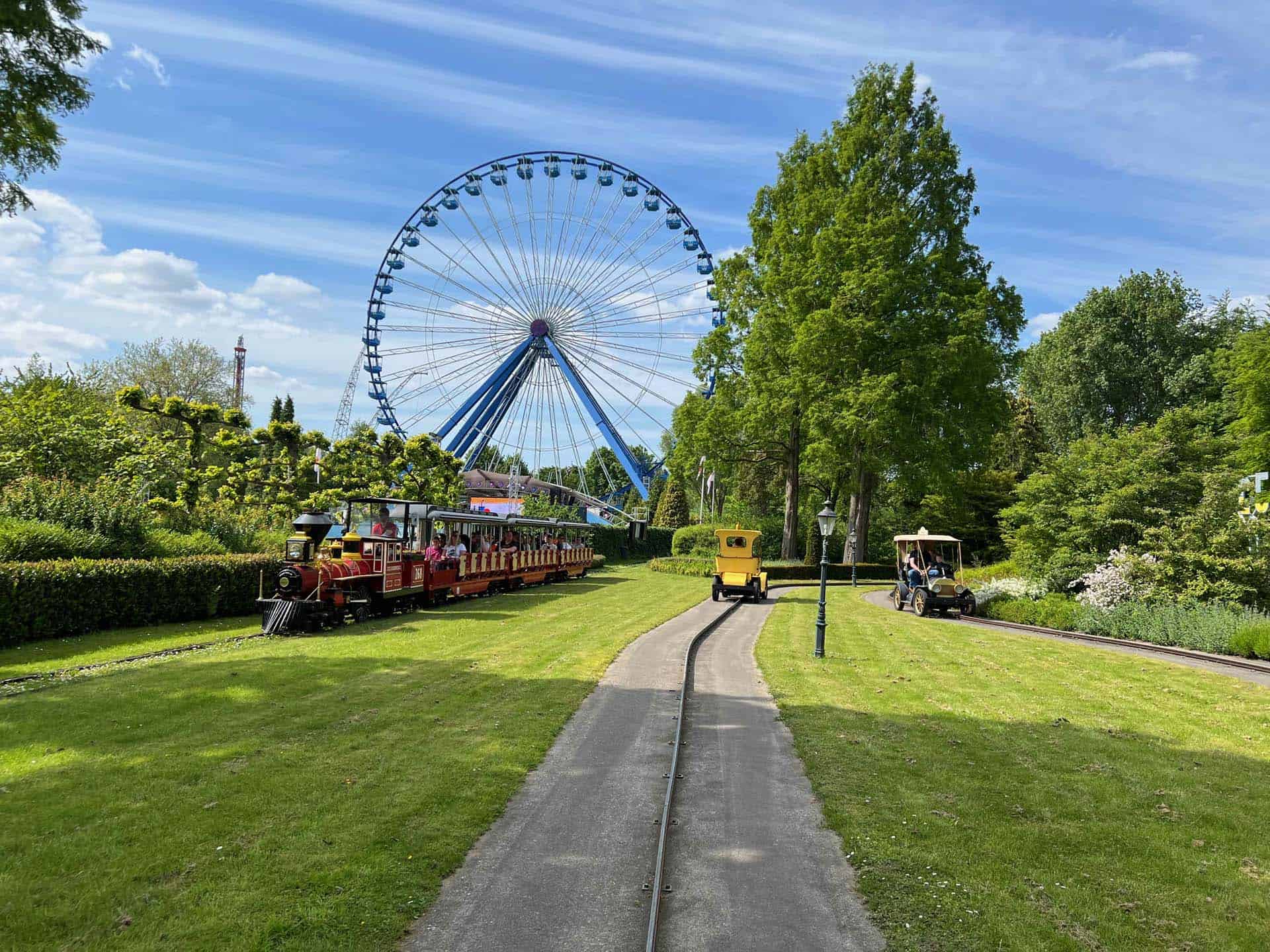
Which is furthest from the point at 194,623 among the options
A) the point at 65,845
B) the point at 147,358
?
the point at 147,358

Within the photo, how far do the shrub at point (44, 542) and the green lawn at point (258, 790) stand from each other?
515 centimetres

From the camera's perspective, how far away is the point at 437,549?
20688 mm

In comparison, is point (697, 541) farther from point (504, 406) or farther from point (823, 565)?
point (823, 565)

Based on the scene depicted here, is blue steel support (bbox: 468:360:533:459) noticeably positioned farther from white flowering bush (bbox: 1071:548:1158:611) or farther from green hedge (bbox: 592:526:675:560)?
white flowering bush (bbox: 1071:548:1158:611)

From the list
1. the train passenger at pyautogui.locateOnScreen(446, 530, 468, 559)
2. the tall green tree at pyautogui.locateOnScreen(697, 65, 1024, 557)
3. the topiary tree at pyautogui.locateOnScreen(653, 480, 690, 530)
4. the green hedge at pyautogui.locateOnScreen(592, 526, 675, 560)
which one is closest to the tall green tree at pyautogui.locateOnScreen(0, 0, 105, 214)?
the train passenger at pyautogui.locateOnScreen(446, 530, 468, 559)

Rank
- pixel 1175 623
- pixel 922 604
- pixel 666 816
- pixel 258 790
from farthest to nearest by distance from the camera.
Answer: pixel 922 604 < pixel 1175 623 < pixel 258 790 < pixel 666 816

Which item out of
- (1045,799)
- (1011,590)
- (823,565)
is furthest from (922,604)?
(1045,799)

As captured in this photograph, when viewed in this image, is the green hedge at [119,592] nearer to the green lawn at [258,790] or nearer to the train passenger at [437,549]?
the green lawn at [258,790]

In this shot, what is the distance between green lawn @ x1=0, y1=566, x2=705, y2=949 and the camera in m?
4.40

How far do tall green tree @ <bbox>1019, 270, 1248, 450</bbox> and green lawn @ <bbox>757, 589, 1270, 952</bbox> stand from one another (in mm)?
37520

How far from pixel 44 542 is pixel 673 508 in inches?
1983

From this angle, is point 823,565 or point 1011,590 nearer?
point 823,565

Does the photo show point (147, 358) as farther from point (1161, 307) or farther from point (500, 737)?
point (1161, 307)

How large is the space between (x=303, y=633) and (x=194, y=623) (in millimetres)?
2741
